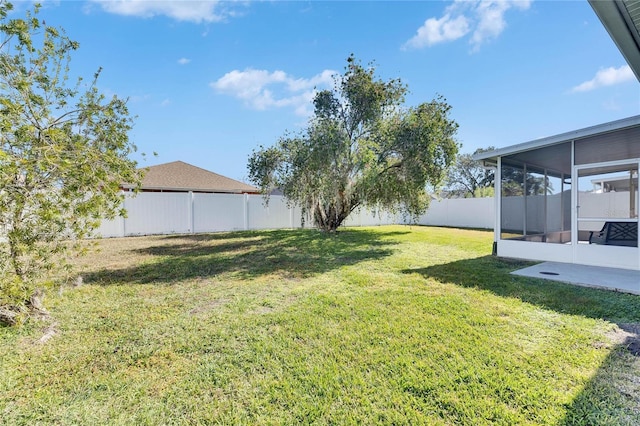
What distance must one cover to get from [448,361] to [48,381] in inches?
138

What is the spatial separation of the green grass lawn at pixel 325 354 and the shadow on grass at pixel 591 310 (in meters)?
0.02

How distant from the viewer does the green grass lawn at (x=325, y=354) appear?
2111 millimetres

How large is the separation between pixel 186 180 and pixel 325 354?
16.4 m

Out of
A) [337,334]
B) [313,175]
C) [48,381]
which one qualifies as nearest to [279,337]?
[337,334]

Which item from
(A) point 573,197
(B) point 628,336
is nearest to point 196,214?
(A) point 573,197

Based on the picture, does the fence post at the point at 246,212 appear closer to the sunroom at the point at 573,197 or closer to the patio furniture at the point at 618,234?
the sunroom at the point at 573,197

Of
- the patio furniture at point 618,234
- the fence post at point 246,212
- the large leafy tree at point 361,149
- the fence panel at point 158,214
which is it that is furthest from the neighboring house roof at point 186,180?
the patio furniture at point 618,234

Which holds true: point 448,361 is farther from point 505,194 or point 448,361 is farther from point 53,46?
point 505,194

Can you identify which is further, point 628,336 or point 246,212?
point 246,212

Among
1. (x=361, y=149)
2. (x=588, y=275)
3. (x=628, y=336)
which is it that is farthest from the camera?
(x=361, y=149)

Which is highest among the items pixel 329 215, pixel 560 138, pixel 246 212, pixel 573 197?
pixel 560 138

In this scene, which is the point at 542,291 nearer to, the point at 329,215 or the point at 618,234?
the point at 618,234

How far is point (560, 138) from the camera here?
6457 millimetres

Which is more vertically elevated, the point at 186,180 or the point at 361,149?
the point at 361,149
